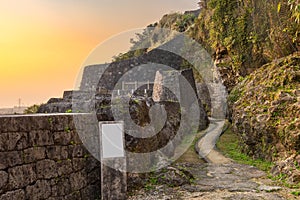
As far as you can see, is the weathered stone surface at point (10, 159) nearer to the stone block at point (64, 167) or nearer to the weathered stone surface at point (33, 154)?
the weathered stone surface at point (33, 154)

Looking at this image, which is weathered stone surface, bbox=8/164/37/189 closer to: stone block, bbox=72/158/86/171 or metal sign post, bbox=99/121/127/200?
stone block, bbox=72/158/86/171

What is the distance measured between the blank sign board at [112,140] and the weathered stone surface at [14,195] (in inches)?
55.4

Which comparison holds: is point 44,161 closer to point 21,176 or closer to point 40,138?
point 40,138

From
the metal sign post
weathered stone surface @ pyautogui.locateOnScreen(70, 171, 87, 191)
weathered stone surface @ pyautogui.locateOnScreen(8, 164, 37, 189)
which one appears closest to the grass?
the metal sign post

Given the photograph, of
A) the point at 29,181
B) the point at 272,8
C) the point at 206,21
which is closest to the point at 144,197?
the point at 29,181

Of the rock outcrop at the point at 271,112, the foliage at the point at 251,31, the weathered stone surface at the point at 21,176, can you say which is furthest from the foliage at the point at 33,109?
the foliage at the point at 251,31

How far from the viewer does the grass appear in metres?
7.90

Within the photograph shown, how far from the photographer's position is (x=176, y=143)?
992 centimetres

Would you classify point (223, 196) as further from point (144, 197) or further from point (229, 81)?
point (229, 81)

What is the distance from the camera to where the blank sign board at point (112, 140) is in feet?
17.0

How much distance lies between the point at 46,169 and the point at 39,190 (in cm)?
28

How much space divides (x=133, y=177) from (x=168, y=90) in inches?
291

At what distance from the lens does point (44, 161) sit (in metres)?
4.43

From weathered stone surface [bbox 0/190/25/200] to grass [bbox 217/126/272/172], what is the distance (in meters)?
5.31
